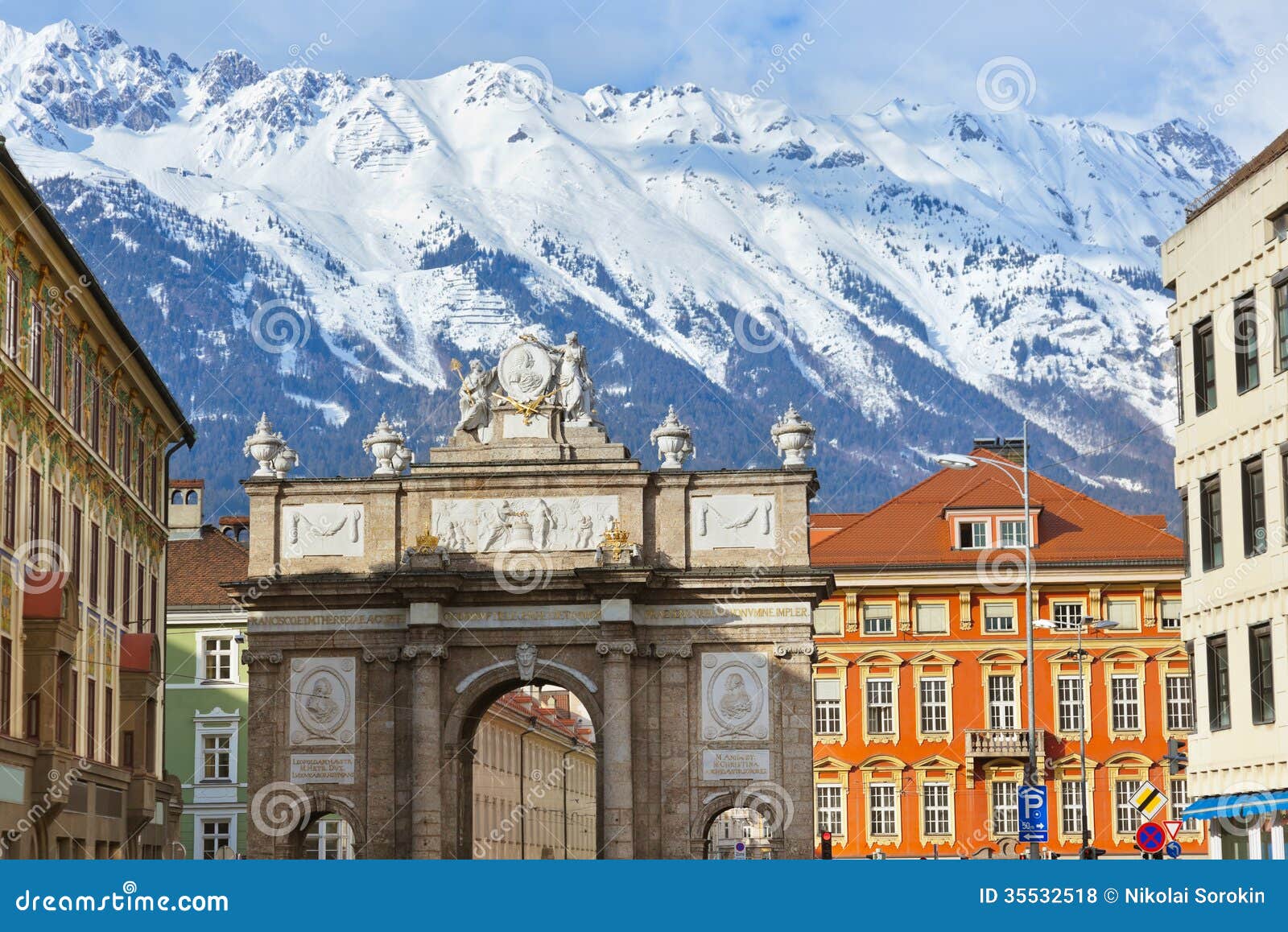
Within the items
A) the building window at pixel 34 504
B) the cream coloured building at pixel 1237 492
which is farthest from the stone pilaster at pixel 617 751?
the cream coloured building at pixel 1237 492

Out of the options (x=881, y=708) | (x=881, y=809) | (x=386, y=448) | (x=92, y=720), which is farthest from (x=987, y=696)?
(x=92, y=720)

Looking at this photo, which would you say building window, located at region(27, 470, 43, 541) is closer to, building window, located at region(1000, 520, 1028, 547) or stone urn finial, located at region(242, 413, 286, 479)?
stone urn finial, located at region(242, 413, 286, 479)

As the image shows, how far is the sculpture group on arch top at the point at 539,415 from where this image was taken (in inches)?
2386

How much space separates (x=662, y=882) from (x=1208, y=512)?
26.6 metres

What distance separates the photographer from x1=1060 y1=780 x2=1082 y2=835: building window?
77.2 m

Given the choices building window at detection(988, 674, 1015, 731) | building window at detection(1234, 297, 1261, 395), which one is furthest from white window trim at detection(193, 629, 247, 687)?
building window at detection(1234, 297, 1261, 395)

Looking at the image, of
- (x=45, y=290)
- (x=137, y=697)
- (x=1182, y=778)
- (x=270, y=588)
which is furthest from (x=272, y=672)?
(x=1182, y=778)

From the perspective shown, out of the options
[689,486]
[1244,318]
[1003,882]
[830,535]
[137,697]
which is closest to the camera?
[1003,882]

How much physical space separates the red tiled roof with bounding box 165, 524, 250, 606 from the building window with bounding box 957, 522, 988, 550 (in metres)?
28.2

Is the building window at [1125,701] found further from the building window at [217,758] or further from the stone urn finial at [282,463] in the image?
the building window at [217,758]

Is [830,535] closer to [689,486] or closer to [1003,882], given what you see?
[689,486]

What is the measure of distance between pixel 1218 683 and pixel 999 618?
128 feet

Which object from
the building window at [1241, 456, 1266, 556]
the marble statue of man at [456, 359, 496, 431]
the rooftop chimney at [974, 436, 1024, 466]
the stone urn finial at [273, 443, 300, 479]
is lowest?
the building window at [1241, 456, 1266, 556]

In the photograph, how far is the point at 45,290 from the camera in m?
43.8
